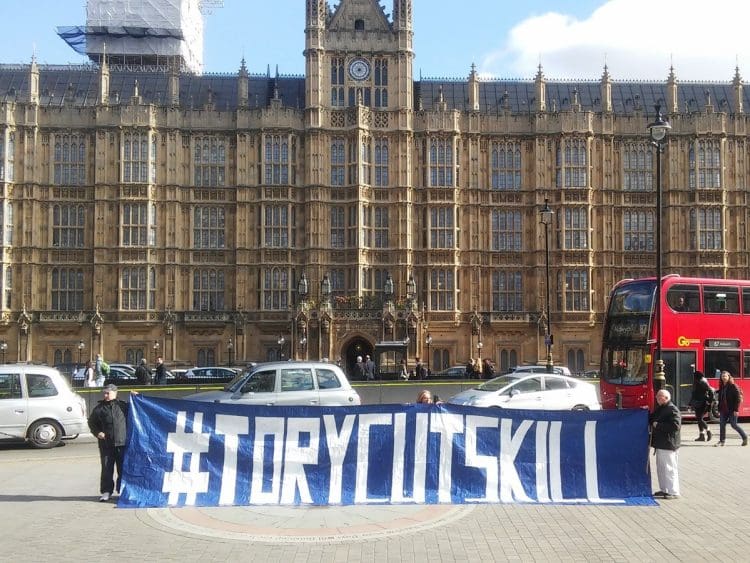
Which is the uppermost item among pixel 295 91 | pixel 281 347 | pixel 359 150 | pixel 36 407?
pixel 295 91

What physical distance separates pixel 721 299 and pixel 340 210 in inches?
1210

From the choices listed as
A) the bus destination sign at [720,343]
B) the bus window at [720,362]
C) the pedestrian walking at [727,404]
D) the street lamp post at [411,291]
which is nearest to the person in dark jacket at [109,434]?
the pedestrian walking at [727,404]

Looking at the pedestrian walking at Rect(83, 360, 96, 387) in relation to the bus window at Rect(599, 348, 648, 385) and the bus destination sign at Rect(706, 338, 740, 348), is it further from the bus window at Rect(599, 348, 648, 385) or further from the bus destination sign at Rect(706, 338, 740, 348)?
the bus destination sign at Rect(706, 338, 740, 348)

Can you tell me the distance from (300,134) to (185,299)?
12.6m

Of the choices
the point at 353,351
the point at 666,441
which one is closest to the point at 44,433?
the point at 666,441

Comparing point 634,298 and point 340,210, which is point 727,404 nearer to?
point 634,298

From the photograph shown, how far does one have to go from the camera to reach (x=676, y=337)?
2812 centimetres

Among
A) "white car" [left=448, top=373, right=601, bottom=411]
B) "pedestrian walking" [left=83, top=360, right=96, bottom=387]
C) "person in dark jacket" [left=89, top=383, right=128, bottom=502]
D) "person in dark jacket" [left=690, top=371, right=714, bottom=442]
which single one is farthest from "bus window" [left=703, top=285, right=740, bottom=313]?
"pedestrian walking" [left=83, top=360, right=96, bottom=387]

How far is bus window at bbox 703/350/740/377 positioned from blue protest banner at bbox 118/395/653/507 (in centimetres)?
1526

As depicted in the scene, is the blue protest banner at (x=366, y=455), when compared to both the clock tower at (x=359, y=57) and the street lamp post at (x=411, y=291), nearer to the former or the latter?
the street lamp post at (x=411, y=291)

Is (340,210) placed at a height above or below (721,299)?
above

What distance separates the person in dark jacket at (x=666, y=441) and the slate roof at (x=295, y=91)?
4361cm

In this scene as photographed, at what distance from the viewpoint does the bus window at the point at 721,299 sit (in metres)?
28.8

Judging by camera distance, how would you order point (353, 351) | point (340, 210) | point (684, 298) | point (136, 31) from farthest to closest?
point (136, 31), point (340, 210), point (353, 351), point (684, 298)
